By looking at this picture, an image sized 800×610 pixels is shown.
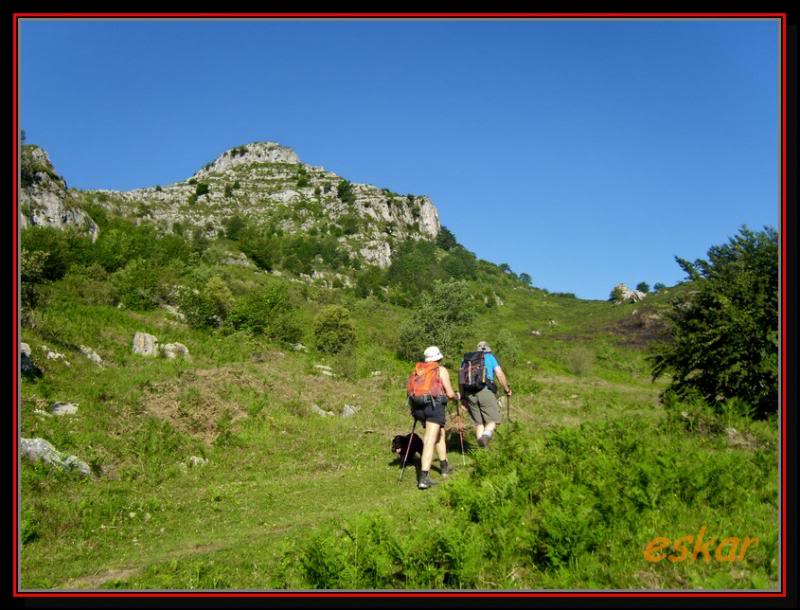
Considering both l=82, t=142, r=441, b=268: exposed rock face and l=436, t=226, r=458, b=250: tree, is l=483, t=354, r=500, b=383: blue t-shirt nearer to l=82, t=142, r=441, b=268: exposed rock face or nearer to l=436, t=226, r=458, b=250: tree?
l=82, t=142, r=441, b=268: exposed rock face

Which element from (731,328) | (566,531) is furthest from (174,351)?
(566,531)

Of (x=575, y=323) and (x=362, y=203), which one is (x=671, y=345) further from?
(x=362, y=203)

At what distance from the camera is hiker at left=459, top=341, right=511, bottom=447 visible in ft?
35.8

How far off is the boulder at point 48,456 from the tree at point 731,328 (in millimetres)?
13161

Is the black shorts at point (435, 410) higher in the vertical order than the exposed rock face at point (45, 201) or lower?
lower

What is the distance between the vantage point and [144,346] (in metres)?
20.5

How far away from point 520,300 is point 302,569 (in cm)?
10824

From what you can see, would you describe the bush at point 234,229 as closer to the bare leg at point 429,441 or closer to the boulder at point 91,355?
the boulder at point 91,355

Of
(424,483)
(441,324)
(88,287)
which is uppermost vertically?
(88,287)

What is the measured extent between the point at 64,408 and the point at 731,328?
50.5 ft

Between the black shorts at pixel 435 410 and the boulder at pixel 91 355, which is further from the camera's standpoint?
the boulder at pixel 91 355

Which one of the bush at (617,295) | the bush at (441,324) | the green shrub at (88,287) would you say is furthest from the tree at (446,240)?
the green shrub at (88,287)

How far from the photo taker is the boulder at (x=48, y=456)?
9930 millimetres

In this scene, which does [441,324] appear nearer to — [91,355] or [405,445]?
[91,355]
